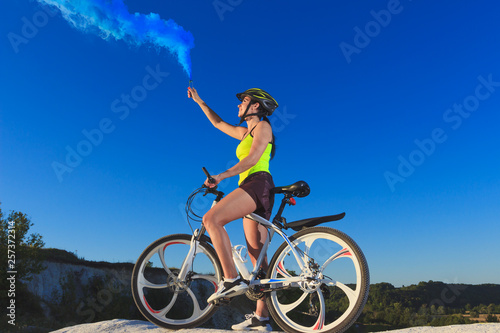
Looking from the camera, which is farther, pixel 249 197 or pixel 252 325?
pixel 252 325

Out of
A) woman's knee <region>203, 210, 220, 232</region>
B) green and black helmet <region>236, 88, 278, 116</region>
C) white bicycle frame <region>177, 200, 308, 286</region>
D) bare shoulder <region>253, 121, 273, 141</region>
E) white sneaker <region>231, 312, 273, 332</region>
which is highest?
green and black helmet <region>236, 88, 278, 116</region>

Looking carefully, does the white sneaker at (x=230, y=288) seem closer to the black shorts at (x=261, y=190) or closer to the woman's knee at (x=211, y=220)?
the woman's knee at (x=211, y=220)

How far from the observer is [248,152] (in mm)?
4762

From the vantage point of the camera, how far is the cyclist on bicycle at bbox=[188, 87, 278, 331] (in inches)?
170

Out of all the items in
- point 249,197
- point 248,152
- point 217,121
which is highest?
point 217,121

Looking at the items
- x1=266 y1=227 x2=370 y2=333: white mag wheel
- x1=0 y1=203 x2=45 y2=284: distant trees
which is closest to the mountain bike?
x1=266 y1=227 x2=370 y2=333: white mag wheel

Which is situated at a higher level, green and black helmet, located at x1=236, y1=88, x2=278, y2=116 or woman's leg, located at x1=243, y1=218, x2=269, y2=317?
green and black helmet, located at x1=236, y1=88, x2=278, y2=116

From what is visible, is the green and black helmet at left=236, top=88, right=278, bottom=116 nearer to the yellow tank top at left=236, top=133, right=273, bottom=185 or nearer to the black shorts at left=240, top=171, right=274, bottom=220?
the yellow tank top at left=236, top=133, right=273, bottom=185

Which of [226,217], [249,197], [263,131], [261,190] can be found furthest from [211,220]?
[263,131]

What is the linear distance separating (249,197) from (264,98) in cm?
136

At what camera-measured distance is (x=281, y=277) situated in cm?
445

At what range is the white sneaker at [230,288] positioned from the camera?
427 centimetres

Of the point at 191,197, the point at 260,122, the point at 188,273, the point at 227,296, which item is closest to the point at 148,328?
the point at 188,273

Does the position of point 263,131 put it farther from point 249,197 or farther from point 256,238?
point 256,238
